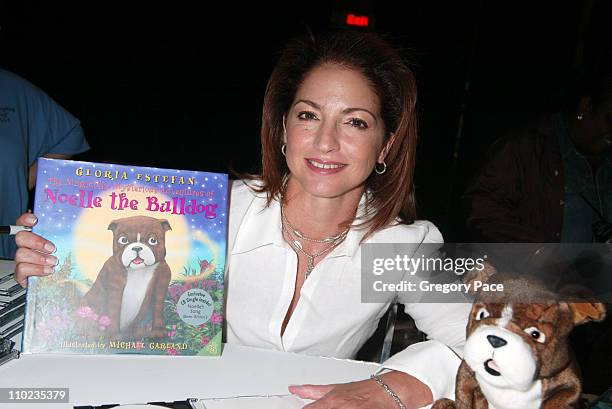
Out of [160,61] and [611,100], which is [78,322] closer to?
[611,100]

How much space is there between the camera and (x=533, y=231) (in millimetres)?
2225

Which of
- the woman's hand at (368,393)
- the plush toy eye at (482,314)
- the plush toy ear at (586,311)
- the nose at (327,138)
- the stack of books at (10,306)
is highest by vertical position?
the nose at (327,138)

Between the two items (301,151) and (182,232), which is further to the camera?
(301,151)

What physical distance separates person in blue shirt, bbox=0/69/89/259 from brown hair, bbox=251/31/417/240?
1058 millimetres

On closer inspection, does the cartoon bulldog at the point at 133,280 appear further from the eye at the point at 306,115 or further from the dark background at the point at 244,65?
the dark background at the point at 244,65

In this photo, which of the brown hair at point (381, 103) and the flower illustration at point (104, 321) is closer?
the flower illustration at point (104, 321)

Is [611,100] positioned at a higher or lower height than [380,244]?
higher

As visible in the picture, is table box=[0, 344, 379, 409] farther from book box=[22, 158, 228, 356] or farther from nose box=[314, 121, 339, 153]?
nose box=[314, 121, 339, 153]

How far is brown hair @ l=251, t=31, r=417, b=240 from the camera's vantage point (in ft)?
4.89

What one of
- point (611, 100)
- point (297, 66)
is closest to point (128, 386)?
point (297, 66)

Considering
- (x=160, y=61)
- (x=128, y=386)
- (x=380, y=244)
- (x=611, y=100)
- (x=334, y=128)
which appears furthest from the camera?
(x=160, y=61)

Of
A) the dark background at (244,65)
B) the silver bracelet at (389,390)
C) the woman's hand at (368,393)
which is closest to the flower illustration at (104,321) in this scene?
the woman's hand at (368,393)

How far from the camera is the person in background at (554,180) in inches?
85.4

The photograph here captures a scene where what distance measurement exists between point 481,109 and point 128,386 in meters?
4.37
